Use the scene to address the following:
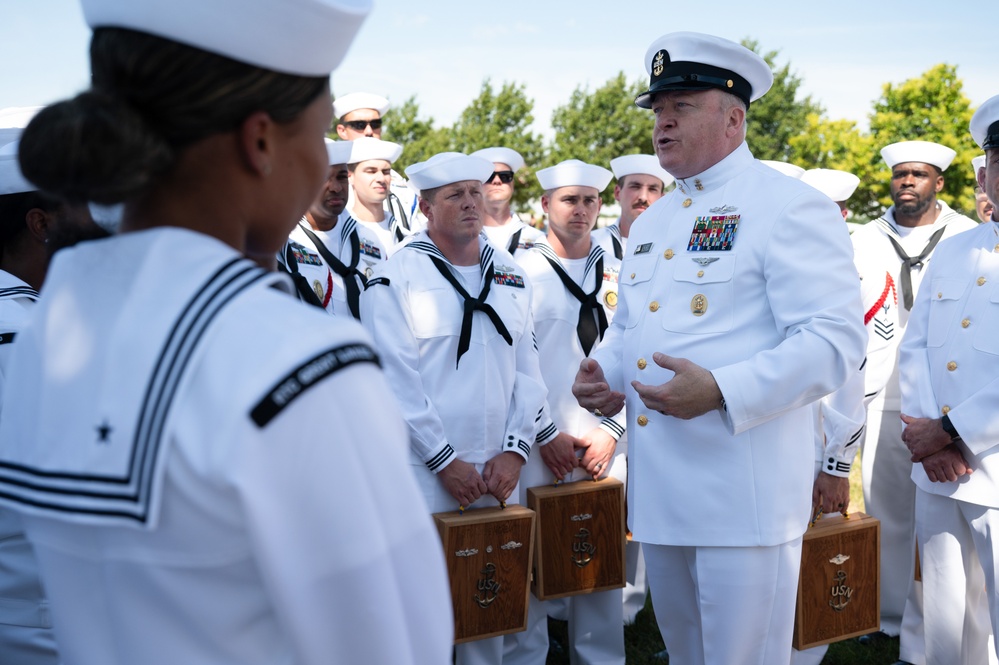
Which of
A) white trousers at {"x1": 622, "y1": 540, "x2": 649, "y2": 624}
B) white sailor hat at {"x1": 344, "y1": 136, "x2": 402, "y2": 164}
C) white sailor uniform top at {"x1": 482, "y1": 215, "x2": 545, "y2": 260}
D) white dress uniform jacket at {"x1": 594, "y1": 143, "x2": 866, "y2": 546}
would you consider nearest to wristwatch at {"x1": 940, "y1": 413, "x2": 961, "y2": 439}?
white dress uniform jacket at {"x1": 594, "y1": 143, "x2": 866, "y2": 546}

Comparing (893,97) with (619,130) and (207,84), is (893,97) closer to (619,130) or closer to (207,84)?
(619,130)

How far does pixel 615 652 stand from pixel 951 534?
5.78 feet

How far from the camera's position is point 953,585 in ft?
12.3

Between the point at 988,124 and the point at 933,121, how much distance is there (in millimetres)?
15769

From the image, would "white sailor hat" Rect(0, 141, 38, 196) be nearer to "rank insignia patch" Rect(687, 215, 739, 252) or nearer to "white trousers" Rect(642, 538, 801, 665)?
"rank insignia patch" Rect(687, 215, 739, 252)

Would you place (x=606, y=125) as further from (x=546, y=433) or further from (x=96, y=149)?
(x=96, y=149)

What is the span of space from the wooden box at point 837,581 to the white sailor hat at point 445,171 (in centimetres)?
241

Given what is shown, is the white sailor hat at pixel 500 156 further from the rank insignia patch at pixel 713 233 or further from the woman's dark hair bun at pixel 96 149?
the woman's dark hair bun at pixel 96 149

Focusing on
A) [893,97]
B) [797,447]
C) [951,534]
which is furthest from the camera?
[893,97]

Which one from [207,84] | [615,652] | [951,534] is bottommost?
[615,652]

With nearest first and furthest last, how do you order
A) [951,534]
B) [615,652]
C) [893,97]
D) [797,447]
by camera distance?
[797,447]
[951,534]
[615,652]
[893,97]

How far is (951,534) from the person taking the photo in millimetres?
3717

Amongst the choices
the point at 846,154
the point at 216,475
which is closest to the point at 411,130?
the point at 846,154

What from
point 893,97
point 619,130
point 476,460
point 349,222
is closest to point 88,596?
point 476,460
